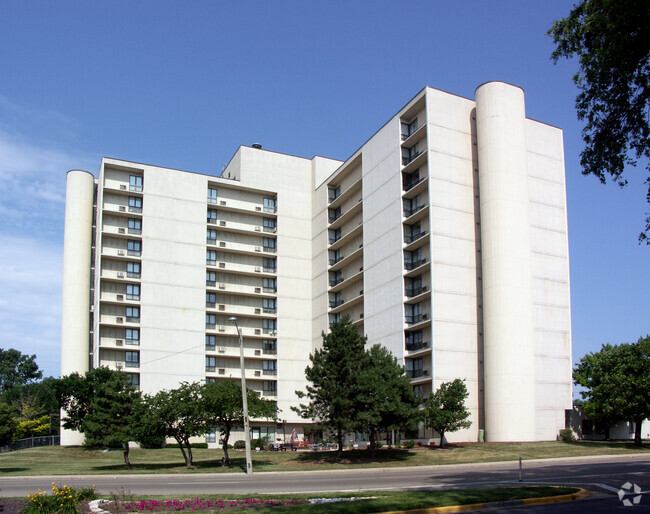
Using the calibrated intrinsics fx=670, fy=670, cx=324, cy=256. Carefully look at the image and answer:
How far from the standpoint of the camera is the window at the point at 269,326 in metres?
82.9

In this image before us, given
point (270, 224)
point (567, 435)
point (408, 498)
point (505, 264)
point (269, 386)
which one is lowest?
point (567, 435)

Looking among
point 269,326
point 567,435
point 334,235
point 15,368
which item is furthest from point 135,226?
point 15,368

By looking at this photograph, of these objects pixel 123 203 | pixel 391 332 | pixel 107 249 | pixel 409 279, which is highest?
pixel 123 203

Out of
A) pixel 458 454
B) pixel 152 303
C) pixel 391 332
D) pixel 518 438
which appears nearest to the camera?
pixel 458 454

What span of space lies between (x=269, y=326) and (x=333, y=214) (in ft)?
52.6

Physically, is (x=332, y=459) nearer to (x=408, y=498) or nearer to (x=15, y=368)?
(x=408, y=498)

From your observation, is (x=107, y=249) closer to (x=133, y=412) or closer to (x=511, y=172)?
(x=133, y=412)

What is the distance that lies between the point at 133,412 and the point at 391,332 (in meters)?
25.8

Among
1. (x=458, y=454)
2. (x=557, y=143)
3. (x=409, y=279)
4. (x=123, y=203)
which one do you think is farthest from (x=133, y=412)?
(x=557, y=143)

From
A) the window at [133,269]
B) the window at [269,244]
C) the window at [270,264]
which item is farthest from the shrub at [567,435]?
the window at [133,269]

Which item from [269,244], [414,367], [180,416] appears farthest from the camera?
[269,244]

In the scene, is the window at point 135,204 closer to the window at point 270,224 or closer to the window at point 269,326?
the window at point 270,224

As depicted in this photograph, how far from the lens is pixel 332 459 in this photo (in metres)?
46.3

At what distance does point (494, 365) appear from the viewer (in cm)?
5722
